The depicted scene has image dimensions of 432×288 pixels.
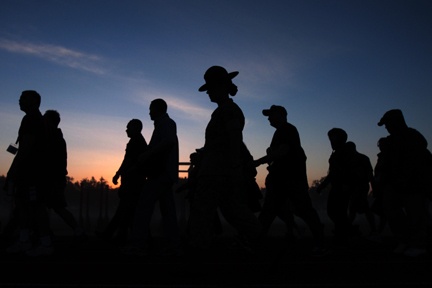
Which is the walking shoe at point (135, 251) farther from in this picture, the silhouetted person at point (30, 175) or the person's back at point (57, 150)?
the person's back at point (57, 150)

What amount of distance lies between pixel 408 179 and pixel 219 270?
300 cm

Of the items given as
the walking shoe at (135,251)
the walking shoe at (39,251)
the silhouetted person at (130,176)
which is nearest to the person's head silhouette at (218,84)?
the walking shoe at (135,251)

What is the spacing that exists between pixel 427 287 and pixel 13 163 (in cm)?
495

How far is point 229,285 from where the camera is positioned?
3.59 meters

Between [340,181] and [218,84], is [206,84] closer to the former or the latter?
[218,84]

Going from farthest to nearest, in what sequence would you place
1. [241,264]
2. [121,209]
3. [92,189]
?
[92,189]
[121,209]
[241,264]

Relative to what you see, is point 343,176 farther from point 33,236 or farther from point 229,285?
point 33,236

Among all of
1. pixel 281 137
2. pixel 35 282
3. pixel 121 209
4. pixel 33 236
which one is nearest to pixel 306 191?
pixel 281 137

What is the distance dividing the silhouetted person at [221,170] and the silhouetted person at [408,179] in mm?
3069

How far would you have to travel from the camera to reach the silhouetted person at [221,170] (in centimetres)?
356

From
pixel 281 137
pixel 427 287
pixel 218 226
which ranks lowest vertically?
pixel 427 287

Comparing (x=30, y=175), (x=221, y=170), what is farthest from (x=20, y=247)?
(x=221, y=170)

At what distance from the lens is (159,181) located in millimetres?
5871

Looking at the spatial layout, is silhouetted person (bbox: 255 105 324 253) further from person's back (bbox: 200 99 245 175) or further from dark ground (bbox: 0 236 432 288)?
person's back (bbox: 200 99 245 175)
